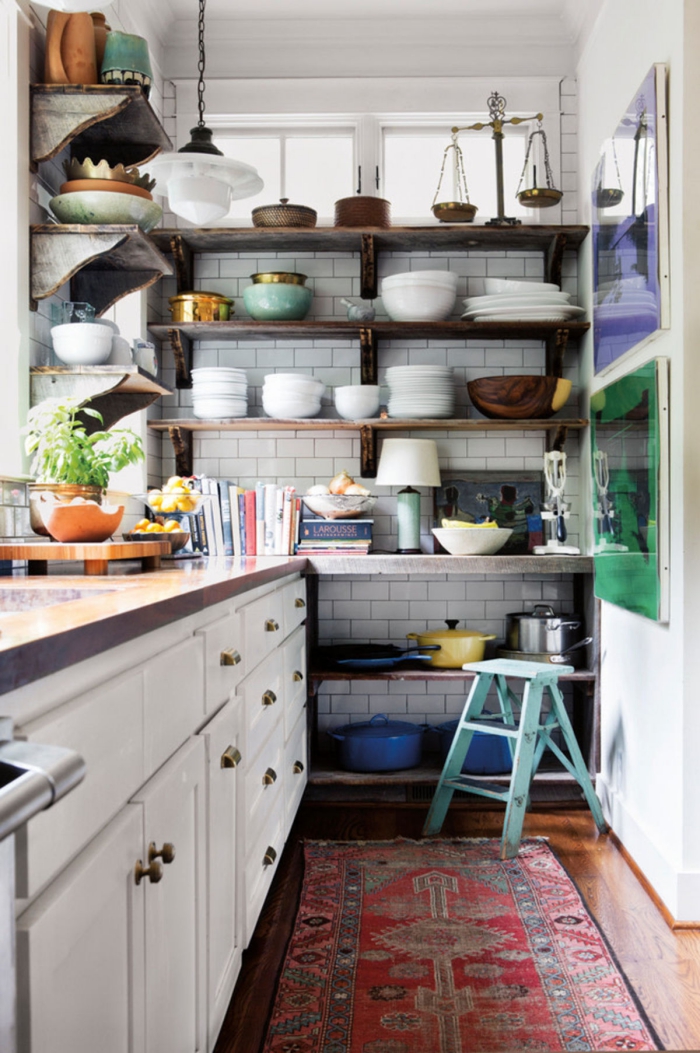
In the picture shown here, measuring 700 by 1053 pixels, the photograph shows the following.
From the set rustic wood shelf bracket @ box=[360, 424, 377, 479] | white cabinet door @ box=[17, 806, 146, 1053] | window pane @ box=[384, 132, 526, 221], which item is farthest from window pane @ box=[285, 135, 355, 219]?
white cabinet door @ box=[17, 806, 146, 1053]

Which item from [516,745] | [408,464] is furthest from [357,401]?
[516,745]

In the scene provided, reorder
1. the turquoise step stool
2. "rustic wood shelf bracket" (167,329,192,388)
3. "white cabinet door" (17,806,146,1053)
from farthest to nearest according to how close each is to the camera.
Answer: "rustic wood shelf bracket" (167,329,192,388) → the turquoise step stool → "white cabinet door" (17,806,146,1053)

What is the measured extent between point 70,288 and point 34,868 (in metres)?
2.59

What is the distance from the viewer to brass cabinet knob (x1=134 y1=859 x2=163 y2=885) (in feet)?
4.05

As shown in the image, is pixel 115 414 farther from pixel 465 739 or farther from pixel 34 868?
pixel 34 868

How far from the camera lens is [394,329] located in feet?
13.1

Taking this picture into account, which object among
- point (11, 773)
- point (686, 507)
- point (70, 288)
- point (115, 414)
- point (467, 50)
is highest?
point (467, 50)

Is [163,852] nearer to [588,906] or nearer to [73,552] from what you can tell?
[73,552]

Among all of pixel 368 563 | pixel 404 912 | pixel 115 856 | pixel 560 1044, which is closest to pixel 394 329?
pixel 368 563

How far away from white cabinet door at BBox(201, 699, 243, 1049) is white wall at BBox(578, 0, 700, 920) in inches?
49.0

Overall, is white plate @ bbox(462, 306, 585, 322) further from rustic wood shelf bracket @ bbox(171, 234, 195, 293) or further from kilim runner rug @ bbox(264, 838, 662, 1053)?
kilim runner rug @ bbox(264, 838, 662, 1053)

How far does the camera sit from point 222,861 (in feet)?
6.17

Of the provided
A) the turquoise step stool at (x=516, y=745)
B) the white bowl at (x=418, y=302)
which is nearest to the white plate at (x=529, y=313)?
the white bowl at (x=418, y=302)

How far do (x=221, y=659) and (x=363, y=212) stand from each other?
2633mm
